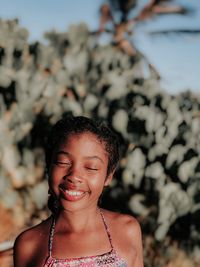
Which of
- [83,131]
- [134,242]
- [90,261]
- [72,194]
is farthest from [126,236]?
[83,131]

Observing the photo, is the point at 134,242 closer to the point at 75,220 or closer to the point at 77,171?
the point at 75,220

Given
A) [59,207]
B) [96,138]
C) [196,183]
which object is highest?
[96,138]

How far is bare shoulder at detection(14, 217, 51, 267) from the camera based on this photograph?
1257 mm

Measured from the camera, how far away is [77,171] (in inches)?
45.9

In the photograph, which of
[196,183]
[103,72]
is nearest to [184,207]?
[196,183]

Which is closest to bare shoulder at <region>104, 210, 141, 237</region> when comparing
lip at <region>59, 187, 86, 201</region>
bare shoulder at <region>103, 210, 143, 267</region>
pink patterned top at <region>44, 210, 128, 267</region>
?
bare shoulder at <region>103, 210, 143, 267</region>

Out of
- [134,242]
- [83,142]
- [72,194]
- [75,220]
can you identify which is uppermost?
[83,142]

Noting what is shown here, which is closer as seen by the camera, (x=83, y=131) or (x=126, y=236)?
(x=83, y=131)

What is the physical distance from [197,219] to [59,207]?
53.4 inches

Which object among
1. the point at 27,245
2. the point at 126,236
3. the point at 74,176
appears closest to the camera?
the point at 74,176

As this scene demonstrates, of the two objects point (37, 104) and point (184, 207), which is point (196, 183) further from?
point (37, 104)

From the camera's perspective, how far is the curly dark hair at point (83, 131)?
1241 millimetres

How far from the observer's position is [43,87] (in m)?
2.08

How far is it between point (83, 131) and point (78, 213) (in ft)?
0.89
